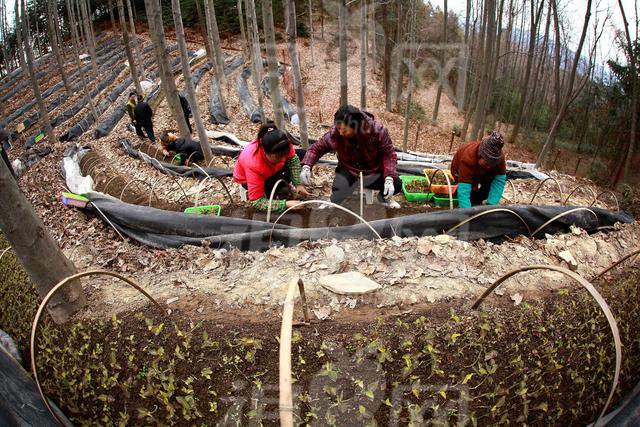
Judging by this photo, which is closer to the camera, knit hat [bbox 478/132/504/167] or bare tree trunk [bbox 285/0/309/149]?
knit hat [bbox 478/132/504/167]

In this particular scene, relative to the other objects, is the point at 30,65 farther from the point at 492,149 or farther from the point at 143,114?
the point at 492,149

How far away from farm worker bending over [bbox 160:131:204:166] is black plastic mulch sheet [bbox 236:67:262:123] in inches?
196

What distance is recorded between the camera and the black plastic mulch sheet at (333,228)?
3.29 meters

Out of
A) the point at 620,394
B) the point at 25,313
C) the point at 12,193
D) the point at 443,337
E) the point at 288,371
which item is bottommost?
the point at 620,394

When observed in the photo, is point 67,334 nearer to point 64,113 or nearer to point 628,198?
point 628,198

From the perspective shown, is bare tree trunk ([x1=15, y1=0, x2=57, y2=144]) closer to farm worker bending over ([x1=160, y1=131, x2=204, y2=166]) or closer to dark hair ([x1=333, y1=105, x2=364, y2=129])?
farm worker bending over ([x1=160, y1=131, x2=204, y2=166])

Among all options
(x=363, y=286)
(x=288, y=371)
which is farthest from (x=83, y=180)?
(x=288, y=371)

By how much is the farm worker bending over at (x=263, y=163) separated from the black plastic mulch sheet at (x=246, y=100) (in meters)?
8.91

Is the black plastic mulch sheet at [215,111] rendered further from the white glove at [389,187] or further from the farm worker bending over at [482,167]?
the farm worker bending over at [482,167]

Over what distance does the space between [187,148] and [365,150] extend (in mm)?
5119

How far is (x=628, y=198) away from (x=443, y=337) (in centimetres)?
449

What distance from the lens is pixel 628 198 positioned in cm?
481

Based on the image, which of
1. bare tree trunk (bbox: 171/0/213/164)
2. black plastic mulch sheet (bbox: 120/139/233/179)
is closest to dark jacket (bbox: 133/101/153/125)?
black plastic mulch sheet (bbox: 120/139/233/179)

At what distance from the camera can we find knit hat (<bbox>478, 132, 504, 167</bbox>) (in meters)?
3.38
